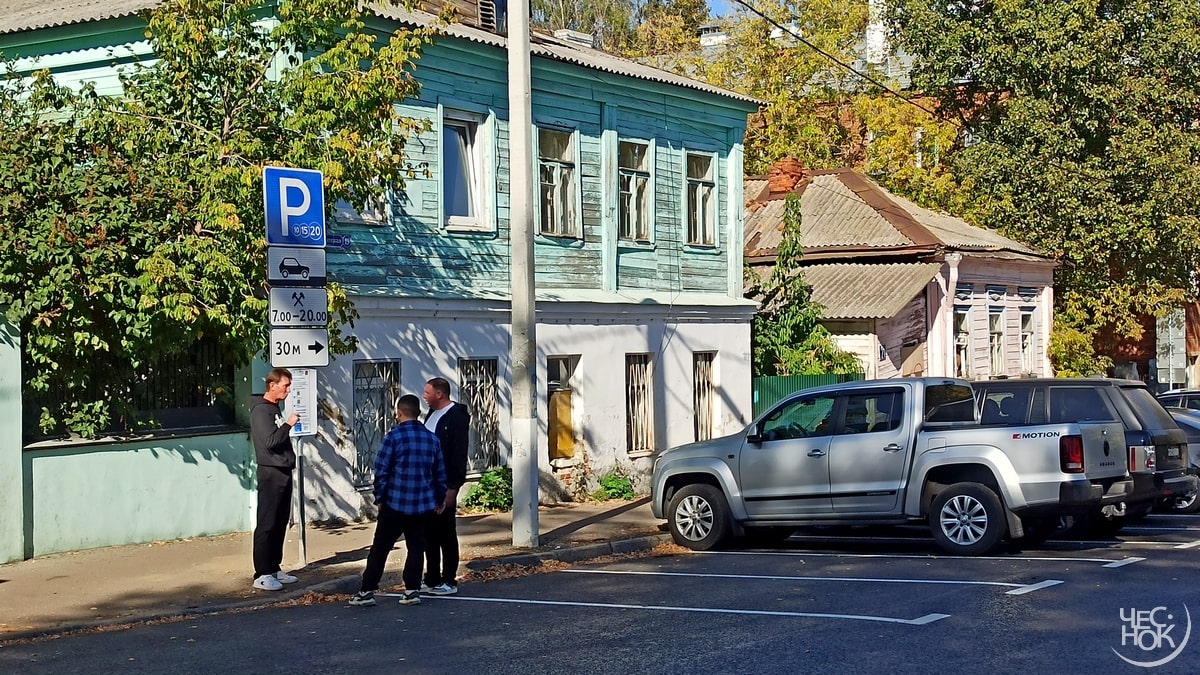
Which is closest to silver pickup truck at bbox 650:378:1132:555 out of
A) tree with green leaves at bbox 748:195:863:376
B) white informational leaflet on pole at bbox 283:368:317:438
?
white informational leaflet on pole at bbox 283:368:317:438

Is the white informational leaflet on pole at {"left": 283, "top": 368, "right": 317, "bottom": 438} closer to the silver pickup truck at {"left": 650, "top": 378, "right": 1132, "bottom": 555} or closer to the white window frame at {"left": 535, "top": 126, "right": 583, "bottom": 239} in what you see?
the silver pickup truck at {"left": 650, "top": 378, "right": 1132, "bottom": 555}

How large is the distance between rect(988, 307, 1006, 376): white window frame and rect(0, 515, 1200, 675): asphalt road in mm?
19037

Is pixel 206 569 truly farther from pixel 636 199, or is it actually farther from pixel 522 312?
pixel 636 199

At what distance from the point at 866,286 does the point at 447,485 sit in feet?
58.7

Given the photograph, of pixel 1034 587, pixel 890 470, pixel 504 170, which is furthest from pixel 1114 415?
pixel 504 170

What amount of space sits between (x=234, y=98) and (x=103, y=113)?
123cm

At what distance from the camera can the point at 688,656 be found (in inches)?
A: 334

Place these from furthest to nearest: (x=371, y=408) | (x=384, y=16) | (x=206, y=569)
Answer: (x=371, y=408), (x=384, y=16), (x=206, y=569)

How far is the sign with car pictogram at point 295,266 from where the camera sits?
39.8ft

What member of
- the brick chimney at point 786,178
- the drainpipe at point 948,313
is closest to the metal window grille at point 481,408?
the drainpipe at point 948,313

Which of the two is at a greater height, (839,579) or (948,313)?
(948,313)

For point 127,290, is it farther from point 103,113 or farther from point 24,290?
point 103,113

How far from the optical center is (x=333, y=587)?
11945 mm

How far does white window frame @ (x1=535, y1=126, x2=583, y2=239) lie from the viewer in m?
20.0
